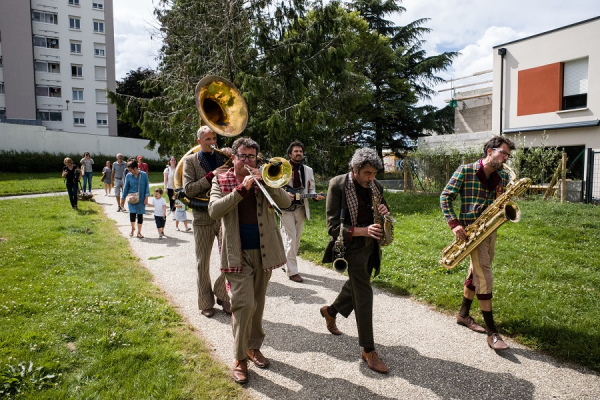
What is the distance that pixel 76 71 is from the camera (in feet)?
149

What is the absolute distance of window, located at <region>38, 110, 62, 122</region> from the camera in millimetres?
43125

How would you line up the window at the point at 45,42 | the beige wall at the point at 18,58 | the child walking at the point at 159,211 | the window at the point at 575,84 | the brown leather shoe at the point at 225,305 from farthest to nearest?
the window at the point at 45,42, the beige wall at the point at 18,58, the window at the point at 575,84, the child walking at the point at 159,211, the brown leather shoe at the point at 225,305

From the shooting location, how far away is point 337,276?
6508 millimetres

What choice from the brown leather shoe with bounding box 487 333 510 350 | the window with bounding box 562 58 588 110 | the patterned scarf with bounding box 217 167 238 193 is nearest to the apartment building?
the window with bounding box 562 58 588 110

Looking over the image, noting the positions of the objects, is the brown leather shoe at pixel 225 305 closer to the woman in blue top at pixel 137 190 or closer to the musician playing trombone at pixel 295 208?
the musician playing trombone at pixel 295 208

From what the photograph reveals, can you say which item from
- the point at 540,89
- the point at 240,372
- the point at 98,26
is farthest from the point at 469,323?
the point at 98,26

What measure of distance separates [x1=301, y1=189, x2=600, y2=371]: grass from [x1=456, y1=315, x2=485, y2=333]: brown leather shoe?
19cm

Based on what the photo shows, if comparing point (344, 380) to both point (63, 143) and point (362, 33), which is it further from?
point (63, 143)

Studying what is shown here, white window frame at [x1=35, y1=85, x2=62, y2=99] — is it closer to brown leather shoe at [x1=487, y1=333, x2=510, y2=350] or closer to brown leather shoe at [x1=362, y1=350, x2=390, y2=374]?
brown leather shoe at [x1=362, y1=350, x2=390, y2=374]

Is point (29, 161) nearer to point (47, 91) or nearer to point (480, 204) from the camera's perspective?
point (47, 91)

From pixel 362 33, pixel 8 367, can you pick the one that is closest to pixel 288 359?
pixel 8 367

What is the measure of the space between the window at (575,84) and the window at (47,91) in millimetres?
46370

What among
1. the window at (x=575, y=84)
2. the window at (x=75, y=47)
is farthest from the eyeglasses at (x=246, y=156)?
the window at (x=75, y=47)

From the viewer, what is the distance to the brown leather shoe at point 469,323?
440cm
